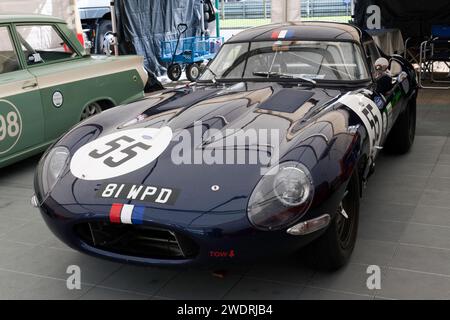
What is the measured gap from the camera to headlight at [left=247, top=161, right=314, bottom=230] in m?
2.50

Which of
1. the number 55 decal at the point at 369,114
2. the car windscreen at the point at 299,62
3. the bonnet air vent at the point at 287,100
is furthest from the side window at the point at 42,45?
the number 55 decal at the point at 369,114

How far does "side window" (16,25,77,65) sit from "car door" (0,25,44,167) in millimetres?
162

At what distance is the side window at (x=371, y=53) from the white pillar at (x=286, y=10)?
121 inches

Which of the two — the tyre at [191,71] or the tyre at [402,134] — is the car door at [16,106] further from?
the tyre at [191,71]

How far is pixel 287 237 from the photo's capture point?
2521 millimetres

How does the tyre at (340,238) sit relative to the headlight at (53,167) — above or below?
below

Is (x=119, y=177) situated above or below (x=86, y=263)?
above

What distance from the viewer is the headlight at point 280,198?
2.50 meters

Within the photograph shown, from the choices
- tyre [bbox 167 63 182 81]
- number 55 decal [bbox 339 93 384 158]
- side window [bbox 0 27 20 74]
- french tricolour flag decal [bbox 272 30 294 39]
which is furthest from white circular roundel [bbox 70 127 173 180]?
tyre [bbox 167 63 182 81]

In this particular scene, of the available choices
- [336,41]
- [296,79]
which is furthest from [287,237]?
[336,41]

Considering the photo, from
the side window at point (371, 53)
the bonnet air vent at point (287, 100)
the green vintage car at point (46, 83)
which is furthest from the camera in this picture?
the green vintage car at point (46, 83)

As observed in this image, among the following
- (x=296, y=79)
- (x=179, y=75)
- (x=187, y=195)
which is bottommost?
(x=179, y=75)
